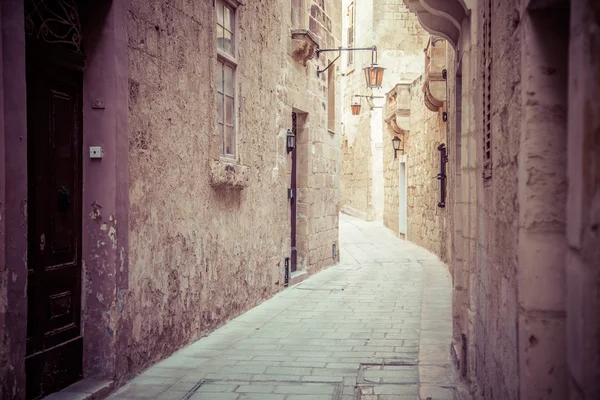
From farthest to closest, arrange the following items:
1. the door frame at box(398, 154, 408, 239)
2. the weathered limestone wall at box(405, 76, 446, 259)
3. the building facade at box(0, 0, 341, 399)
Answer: the door frame at box(398, 154, 408, 239) < the weathered limestone wall at box(405, 76, 446, 259) < the building facade at box(0, 0, 341, 399)

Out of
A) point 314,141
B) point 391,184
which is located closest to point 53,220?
point 314,141

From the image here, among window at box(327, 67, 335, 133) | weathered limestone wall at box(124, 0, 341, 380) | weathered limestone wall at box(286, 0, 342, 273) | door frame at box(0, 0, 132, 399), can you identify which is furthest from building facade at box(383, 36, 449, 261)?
door frame at box(0, 0, 132, 399)

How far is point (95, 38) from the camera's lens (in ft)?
15.2

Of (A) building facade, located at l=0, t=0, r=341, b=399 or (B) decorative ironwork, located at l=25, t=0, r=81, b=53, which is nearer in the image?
(A) building facade, located at l=0, t=0, r=341, b=399

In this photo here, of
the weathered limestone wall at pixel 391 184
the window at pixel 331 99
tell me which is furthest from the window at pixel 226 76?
the weathered limestone wall at pixel 391 184

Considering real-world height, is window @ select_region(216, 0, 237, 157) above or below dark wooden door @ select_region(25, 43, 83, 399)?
above

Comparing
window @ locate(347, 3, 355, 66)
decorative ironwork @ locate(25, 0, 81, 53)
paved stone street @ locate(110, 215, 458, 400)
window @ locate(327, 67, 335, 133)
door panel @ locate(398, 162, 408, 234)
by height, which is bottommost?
paved stone street @ locate(110, 215, 458, 400)

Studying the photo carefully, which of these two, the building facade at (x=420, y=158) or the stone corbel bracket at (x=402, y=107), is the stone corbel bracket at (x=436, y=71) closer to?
the building facade at (x=420, y=158)

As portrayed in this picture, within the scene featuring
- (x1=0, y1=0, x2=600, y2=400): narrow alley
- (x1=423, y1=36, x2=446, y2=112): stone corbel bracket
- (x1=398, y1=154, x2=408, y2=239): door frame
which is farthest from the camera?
(x1=398, y1=154, x2=408, y2=239): door frame

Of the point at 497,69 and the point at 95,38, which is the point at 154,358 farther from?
the point at 497,69

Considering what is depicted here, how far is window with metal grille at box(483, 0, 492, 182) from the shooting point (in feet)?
11.0

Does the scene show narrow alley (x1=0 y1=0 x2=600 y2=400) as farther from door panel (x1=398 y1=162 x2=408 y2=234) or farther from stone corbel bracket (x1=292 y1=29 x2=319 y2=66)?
door panel (x1=398 y1=162 x2=408 y2=234)

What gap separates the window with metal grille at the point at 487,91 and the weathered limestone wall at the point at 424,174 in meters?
9.45

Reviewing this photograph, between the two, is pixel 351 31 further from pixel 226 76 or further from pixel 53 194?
pixel 53 194
